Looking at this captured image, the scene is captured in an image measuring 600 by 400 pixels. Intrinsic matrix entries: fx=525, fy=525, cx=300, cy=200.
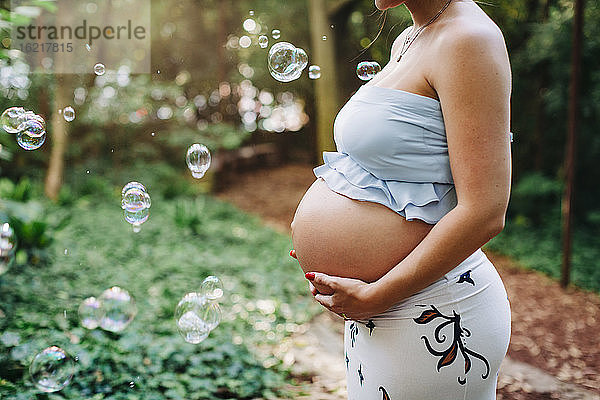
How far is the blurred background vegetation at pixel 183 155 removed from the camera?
3.26m

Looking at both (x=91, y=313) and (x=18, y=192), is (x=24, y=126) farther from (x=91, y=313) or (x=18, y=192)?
(x=18, y=192)

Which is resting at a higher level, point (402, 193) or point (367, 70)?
point (367, 70)

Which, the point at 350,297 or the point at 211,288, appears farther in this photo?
the point at 211,288

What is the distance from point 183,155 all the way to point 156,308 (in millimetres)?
7428

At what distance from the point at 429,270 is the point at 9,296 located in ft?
11.2

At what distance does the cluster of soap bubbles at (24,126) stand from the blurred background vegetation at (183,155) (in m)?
0.33

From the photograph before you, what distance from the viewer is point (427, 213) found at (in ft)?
3.62

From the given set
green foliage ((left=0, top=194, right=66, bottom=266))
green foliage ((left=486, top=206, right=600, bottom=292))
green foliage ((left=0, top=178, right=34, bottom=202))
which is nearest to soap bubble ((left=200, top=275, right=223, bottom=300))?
green foliage ((left=0, top=194, right=66, bottom=266))

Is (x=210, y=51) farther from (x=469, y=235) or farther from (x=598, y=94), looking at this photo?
(x=469, y=235)

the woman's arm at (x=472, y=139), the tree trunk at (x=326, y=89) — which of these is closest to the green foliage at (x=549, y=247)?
the tree trunk at (x=326, y=89)

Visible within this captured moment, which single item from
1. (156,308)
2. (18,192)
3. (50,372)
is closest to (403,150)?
(50,372)

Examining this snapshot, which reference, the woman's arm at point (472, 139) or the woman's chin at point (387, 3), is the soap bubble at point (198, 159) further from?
the woman's arm at point (472, 139)

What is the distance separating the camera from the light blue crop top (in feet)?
3.55

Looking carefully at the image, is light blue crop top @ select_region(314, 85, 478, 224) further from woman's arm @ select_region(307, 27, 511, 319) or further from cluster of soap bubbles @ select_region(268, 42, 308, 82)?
cluster of soap bubbles @ select_region(268, 42, 308, 82)
